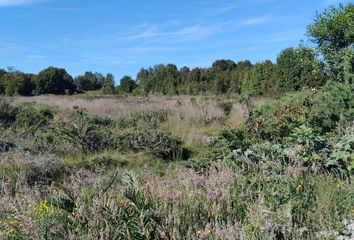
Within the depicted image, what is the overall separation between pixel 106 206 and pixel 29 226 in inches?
21.7

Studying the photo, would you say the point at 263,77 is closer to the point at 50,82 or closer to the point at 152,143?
the point at 152,143

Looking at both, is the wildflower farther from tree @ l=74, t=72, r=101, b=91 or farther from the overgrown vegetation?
tree @ l=74, t=72, r=101, b=91

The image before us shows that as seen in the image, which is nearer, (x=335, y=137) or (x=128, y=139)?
(x=335, y=137)

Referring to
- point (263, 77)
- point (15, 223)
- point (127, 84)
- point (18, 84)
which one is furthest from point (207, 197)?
point (127, 84)

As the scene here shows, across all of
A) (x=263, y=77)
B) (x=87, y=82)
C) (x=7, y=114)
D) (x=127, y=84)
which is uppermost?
(x=87, y=82)

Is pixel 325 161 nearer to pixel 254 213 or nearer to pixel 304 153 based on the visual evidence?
pixel 304 153

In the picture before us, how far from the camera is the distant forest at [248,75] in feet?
69.8

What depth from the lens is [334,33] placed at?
70.6 feet

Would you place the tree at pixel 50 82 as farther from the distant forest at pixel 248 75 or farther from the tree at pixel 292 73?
the tree at pixel 292 73

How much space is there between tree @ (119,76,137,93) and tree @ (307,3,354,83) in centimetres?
3744

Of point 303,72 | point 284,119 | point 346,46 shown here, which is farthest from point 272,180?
point 303,72

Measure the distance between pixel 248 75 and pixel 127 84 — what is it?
2181 cm

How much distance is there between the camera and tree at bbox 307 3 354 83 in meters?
20.9

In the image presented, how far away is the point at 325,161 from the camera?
546 centimetres
